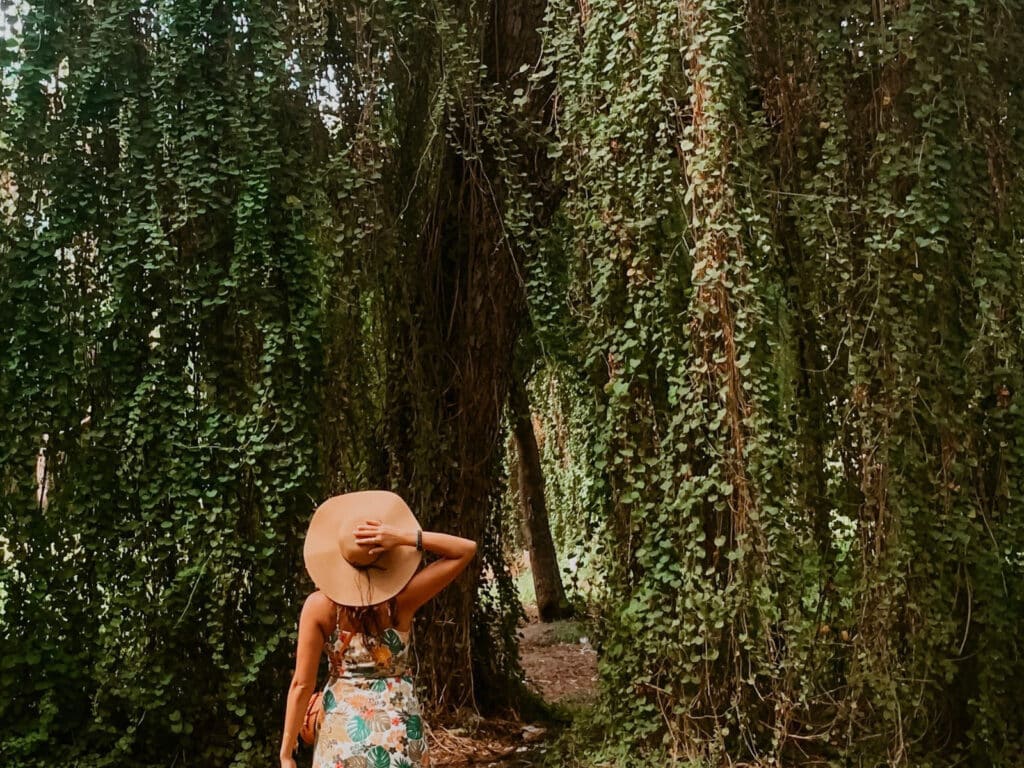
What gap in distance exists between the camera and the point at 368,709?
2.18 metres

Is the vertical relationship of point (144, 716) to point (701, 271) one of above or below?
below

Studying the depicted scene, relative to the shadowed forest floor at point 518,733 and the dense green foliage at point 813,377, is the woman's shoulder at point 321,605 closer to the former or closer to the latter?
the dense green foliage at point 813,377

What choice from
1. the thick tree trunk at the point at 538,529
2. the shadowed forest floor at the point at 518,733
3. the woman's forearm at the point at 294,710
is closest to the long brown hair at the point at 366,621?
the woman's forearm at the point at 294,710

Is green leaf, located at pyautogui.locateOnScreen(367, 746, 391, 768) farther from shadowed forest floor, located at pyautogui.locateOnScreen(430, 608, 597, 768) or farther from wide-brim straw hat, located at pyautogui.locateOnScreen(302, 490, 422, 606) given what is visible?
shadowed forest floor, located at pyautogui.locateOnScreen(430, 608, 597, 768)

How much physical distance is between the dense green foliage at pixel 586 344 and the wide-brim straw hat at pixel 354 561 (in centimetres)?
145

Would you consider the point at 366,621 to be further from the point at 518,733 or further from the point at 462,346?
the point at 518,733

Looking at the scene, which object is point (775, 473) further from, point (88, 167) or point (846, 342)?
point (88, 167)

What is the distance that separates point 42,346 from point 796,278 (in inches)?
119

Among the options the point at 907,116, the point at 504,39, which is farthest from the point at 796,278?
the point at 504,39

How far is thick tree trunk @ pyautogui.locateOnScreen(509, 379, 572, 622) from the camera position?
695 cm

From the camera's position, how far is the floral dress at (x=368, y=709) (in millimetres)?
2154

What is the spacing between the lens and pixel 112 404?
3.71 m

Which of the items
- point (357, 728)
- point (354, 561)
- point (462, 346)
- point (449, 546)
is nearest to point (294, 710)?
point (357, 728)

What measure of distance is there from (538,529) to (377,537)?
201 inches
